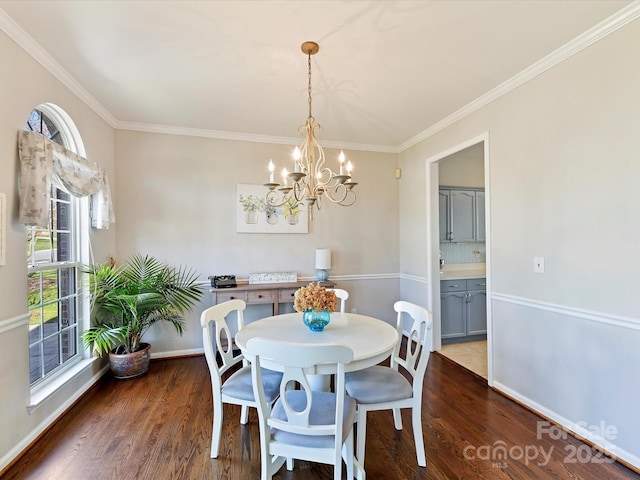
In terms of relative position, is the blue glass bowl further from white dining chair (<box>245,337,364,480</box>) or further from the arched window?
the arched window

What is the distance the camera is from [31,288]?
7.22ft

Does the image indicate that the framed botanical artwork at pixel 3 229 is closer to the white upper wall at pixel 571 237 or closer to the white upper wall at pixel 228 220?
the white upper wall at pixel 228 220

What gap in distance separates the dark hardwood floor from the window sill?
0.16 meters

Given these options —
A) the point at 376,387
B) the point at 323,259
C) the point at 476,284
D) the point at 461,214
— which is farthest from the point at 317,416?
the point at 461,214

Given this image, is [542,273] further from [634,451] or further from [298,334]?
[298,334]

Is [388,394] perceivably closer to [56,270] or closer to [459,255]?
[56,270]

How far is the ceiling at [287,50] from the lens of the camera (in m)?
1.75

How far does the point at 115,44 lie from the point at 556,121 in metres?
3.09

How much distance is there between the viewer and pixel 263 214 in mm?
3832

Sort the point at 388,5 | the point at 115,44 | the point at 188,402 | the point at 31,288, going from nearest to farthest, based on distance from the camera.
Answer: the point at 388,5, the point at 115,44, the point at 31,288, the point at 188,402

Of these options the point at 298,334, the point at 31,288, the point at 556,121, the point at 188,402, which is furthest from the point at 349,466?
the point at 556,121

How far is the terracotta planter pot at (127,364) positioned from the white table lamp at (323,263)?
6.68 ft

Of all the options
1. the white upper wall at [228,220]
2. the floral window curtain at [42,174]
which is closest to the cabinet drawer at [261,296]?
the white upper wall at [228,220]

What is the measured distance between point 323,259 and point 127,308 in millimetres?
2094
